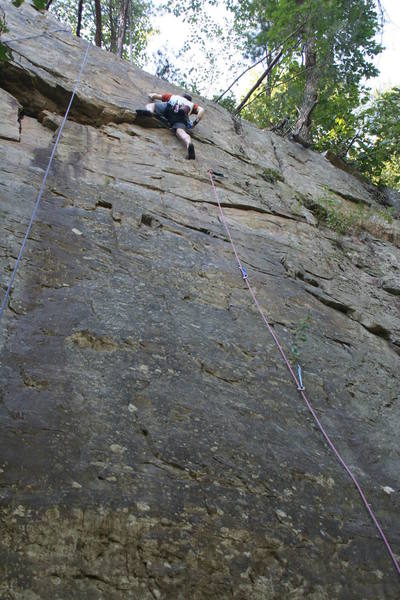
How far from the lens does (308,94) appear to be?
1119 centimetres

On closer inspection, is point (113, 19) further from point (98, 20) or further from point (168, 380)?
point (168, 380)

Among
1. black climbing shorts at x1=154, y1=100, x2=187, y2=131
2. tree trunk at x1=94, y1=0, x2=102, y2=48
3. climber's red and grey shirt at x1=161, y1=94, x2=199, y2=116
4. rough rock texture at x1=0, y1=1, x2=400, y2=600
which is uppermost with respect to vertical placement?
tree trunk at x1=94, y1=0, x2=102, y2=48

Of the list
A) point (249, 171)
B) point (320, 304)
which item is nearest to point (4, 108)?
point (249, 171)

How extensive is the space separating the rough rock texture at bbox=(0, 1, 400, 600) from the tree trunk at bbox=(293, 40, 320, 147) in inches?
175

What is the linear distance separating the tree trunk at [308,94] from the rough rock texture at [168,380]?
4.44 meters

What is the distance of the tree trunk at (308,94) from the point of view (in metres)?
10.9

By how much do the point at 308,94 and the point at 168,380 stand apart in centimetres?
951

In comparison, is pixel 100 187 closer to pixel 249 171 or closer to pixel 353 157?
pixel 249 171

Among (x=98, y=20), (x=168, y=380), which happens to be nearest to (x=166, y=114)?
(x=98, y=20)

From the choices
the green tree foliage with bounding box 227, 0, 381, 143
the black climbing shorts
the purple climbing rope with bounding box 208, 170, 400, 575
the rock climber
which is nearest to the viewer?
the purple climbing rope with bounding box 208, 170, 400, 575

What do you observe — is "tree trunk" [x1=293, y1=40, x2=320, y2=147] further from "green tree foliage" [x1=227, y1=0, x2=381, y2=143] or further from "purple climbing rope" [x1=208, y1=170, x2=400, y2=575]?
"purple climbing rope" [x1=208, y1=170, x2=400, y2=575]

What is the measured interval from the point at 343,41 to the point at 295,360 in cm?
928

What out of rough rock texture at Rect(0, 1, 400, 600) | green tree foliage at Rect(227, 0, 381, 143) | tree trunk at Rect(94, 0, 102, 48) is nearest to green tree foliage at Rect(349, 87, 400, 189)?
green tree foliage at Rect(227, 0, 381, 143)

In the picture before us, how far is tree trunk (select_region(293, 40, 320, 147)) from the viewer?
10914mm
